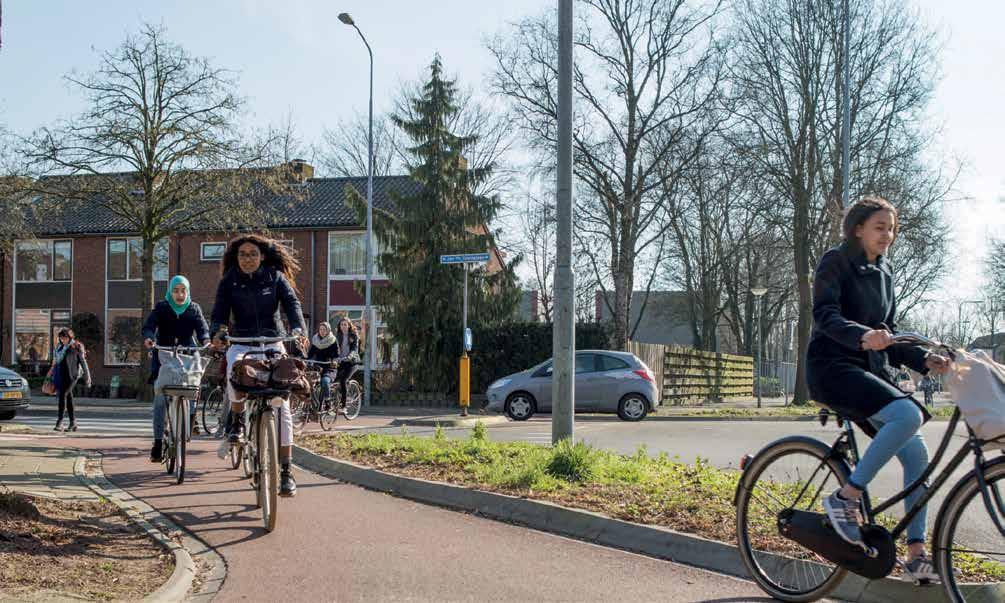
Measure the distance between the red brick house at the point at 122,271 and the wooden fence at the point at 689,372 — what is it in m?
8.63

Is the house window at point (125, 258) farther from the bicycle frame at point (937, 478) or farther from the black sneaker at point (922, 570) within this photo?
the black sneaker at point (922, 570)

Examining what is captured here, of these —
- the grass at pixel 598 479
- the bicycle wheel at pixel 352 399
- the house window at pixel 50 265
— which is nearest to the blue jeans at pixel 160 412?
the grass at pixel 598 479

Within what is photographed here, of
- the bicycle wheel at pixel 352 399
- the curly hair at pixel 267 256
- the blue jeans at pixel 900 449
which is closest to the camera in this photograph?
the blue jeans at pixel 900 449

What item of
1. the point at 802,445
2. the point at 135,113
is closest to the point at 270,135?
the point at 135,113

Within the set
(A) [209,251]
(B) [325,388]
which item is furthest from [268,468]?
(A) [209,251]

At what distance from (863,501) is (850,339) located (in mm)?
749

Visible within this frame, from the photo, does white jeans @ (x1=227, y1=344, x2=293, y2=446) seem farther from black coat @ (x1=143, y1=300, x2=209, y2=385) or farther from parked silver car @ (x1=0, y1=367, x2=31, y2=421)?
parked silver car @ (x1=0, y1=367, x2=31, y2=421)

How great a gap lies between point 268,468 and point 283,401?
1.62 feet

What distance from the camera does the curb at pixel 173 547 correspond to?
14.7ft

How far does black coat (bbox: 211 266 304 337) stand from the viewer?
275 inches

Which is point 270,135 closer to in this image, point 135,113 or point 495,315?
point 135,113

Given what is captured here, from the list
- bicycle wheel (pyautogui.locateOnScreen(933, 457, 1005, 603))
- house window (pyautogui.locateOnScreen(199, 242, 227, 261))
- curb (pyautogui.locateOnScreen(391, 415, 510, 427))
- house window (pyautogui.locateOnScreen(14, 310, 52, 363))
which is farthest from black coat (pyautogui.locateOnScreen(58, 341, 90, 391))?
house window (pyautogui.locateOnScreen(14, 310, 52, 363))

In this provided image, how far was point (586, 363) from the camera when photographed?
20.0 metres

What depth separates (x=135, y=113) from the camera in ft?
83.5
